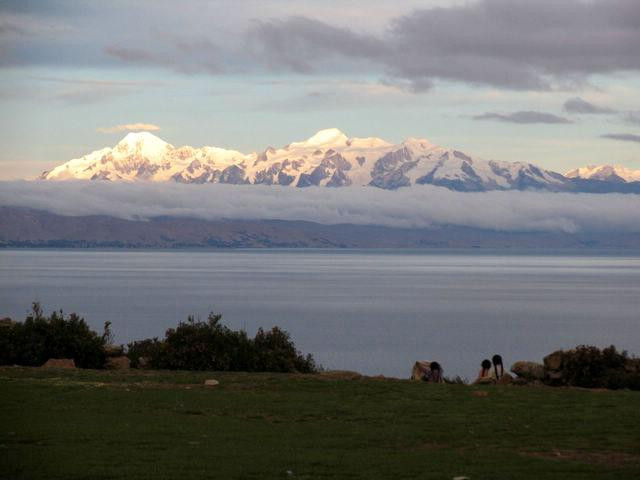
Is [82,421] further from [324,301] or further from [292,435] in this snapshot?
[324,301]

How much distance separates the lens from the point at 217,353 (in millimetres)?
32062

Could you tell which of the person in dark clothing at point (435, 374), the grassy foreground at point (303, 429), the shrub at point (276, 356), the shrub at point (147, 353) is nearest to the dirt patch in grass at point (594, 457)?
the grassy foreground at point (303, 429)

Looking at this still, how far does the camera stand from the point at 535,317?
11338 centimetres

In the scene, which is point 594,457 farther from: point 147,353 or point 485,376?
point 147,353

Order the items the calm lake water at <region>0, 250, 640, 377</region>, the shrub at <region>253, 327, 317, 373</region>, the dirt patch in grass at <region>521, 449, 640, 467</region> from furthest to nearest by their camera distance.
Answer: the calm lake water at <region>0, 250, 640, 377</region> → the shrub at <region>253, 327, 317, 373</region> → the dirt patch in grass at <region>521, 449, 640, 467</region>

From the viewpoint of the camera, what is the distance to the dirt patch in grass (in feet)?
54.8

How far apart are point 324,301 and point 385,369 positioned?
235ft

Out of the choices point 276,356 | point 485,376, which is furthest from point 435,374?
point 276,356

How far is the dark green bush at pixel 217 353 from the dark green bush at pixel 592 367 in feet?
26.2

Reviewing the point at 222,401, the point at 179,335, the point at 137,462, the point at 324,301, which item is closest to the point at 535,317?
the point at 324,301

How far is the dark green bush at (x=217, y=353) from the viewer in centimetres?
3189

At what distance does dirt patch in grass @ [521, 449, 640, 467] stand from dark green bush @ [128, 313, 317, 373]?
1546 centimetres

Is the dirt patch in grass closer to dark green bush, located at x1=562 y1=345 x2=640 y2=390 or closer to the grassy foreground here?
the grassy foreground

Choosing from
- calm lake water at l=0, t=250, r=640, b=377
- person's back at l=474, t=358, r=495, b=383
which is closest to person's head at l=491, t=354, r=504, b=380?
person's back at l=474, t=358, r=495, b=383
